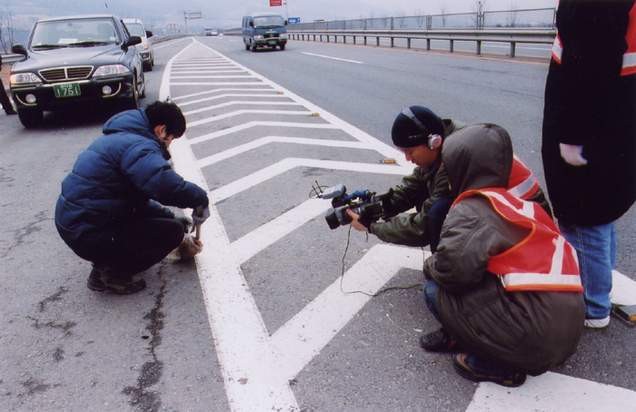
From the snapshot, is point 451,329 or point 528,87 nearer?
point 451,329

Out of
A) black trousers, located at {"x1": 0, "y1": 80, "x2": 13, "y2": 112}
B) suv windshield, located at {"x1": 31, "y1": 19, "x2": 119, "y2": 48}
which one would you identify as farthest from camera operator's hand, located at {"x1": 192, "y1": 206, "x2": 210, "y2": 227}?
black trousers, located at {"x1": 0, "y1": 80, "x2": 13, "y2": 112}

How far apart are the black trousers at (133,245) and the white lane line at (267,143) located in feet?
9.39

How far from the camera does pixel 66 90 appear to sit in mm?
8578

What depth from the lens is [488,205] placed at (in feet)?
7.48

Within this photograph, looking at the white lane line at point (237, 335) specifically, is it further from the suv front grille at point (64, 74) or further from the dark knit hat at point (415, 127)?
the suv front grille at point (64, 74)

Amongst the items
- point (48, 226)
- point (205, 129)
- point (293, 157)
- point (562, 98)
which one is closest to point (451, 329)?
point (562, 98)

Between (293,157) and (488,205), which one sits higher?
(488,205)

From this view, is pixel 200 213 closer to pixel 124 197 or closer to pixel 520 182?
pixel 124 197

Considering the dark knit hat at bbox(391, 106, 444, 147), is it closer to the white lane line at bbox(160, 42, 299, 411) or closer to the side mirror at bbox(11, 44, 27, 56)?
the white lane line at bbox(160, 42, 299, 411)

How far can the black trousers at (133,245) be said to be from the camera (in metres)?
3.34

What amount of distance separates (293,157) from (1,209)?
10.4 feet

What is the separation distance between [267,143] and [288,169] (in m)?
1.46

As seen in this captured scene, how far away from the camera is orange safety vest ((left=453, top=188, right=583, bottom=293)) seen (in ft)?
7.36

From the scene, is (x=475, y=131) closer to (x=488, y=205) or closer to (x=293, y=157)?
(x=488, y=205)
